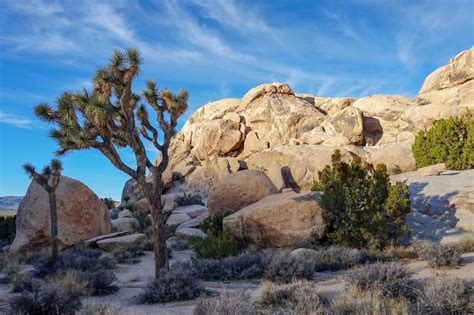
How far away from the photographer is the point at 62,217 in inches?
707

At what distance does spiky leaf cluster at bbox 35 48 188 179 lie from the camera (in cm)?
1055

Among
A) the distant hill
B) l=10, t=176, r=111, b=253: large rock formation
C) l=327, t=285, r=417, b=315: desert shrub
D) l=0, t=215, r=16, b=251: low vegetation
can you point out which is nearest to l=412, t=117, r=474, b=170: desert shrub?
l=327, t=285, r=417, b=315: desert shrub

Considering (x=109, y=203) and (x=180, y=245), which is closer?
(x=180, y=245)

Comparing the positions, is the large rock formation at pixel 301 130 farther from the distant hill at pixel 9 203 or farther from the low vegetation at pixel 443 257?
the distant hill at pixel 9 203

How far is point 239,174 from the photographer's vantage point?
20922 mm

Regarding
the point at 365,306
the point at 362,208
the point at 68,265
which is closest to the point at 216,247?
the point at 68,265

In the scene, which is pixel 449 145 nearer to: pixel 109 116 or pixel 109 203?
pixel 109 116

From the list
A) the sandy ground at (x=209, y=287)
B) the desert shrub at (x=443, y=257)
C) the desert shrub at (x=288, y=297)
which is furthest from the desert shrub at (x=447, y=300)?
the desert shrub at (x=443, y=257)

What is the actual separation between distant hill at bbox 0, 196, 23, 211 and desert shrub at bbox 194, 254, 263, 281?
132 m

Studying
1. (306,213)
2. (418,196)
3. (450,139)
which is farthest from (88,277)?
(450,139)

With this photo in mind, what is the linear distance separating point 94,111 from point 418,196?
1432 cm

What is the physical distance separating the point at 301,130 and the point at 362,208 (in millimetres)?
30757

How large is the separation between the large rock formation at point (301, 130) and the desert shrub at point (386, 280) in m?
22.9

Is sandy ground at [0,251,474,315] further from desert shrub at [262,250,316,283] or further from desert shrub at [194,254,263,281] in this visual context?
desert shrub at [194,254,263,281]
